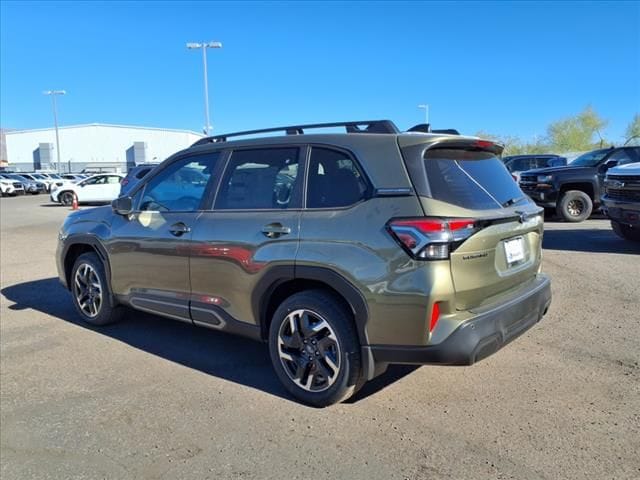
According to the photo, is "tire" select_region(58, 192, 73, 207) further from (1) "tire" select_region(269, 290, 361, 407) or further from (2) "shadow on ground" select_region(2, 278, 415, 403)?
(1) "tire" select_region(269, 290, 361, 407)

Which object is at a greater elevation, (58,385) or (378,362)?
(378,362)

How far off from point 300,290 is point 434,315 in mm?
1041

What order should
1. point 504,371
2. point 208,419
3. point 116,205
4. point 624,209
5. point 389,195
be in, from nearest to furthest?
1. point 389,195
2. point 208,419
3. point 504,371
4. point 116,205
5. point 624,209

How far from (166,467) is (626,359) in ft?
11.2

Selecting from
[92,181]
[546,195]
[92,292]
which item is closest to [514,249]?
[92,292]

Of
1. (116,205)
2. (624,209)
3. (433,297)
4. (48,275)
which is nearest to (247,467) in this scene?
(433,297)

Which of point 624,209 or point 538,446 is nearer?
point 538,446

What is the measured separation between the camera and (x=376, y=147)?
11.0 ft

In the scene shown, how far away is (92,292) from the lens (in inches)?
210

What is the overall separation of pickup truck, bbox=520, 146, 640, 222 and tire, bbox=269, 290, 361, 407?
32.6ft

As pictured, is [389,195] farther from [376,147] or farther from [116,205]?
[116,205]

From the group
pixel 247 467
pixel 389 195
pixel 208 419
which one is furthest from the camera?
pixel 208 419

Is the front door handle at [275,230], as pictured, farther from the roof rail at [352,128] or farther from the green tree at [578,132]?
the green tree at [578,132]

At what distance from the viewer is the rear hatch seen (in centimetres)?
308
